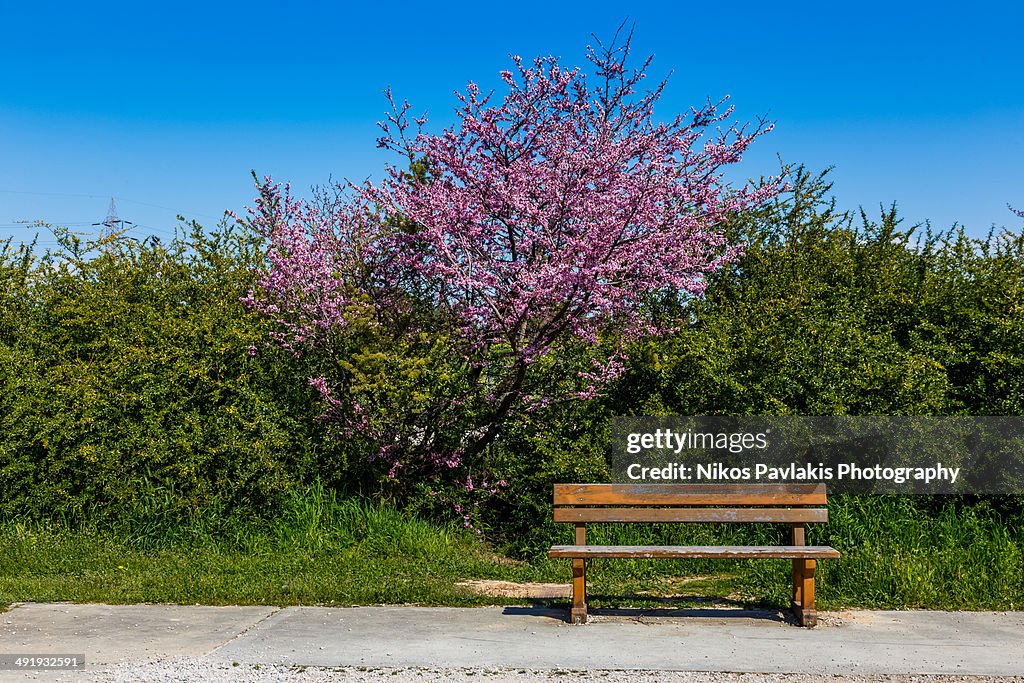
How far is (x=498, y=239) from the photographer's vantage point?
10.2 m

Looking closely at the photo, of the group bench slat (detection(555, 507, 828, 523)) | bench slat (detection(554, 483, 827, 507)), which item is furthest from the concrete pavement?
bench slat (detection(554, 483, 827, 507))

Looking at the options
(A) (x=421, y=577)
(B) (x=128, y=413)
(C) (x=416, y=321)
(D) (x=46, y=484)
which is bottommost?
(A) (x=421, y=577)

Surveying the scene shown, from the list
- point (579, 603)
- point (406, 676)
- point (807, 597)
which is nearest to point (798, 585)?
point (807, 597)

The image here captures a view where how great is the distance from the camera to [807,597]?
660 cm

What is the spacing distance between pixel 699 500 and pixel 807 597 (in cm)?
98

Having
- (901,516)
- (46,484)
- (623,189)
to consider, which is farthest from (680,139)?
(46,484)

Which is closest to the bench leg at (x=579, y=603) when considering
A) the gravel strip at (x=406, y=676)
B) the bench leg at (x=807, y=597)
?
the gravel strip at (x=406, y=676)

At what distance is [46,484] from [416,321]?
155 inches

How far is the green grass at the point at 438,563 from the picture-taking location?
7293mm

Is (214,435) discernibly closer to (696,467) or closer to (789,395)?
(696,467)

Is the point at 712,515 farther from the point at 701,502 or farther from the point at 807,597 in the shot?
the point at 807,597

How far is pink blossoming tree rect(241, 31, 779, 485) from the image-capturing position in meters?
9.77

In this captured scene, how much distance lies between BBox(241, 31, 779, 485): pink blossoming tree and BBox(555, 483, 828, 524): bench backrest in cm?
275

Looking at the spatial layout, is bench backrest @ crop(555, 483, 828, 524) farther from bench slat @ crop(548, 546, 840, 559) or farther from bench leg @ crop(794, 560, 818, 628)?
bench leg @ crop(794, 560, 818, 628)
